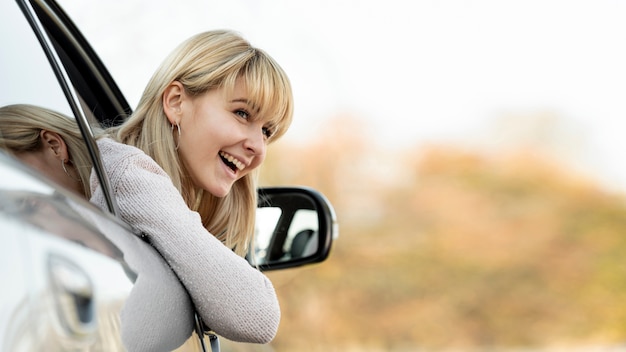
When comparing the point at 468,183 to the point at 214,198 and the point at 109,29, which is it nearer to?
the point at 109,29

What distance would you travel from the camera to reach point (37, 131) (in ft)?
3.58

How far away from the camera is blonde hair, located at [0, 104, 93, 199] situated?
0.97 meters

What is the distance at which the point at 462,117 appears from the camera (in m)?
15.6

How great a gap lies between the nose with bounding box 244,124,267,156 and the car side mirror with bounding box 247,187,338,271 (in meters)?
0.36

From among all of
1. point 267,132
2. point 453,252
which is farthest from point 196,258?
point 453,252

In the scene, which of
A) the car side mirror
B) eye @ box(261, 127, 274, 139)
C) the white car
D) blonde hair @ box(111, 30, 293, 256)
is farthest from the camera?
the car side mirror

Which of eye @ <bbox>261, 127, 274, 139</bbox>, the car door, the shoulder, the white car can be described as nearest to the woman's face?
eye @ <bbox>261, 127, 274, 139</bbox>

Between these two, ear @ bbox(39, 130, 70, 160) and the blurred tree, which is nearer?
ear @ bbox(39, 130, 70, 160)

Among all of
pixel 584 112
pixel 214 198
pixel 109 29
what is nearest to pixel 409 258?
pixel 584 112

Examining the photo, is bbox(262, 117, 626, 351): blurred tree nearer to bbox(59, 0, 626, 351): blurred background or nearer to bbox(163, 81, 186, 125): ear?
bbox(59, 0, 626, 351): blurred background

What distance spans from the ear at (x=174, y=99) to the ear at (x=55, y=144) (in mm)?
678

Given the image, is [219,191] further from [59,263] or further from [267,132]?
[59,263]

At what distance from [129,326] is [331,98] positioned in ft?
45.8

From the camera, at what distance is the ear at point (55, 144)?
44.3 inches
